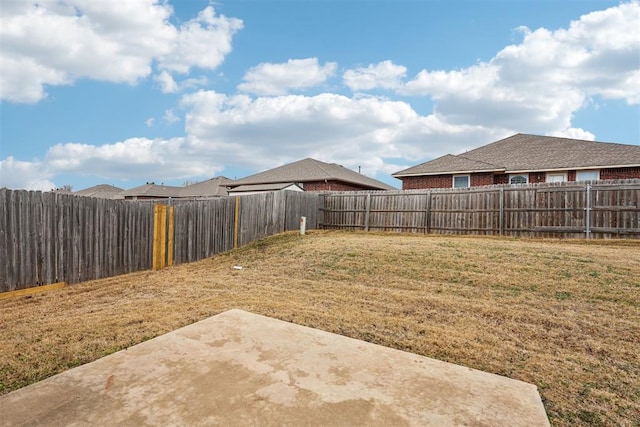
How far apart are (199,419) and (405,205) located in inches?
560

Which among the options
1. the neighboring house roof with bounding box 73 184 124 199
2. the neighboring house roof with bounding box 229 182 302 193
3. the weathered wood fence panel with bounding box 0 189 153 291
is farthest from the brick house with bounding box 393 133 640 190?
the neighboring house roof with bounding box 73 184 124 199

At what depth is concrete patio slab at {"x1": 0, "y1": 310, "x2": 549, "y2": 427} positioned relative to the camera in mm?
2021

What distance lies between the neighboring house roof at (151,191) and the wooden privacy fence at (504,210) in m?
26.7

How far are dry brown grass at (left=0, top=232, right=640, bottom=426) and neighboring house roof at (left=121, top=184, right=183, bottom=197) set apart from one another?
103 ft

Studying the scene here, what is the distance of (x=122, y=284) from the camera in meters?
7.24

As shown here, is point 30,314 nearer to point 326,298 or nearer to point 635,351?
point 326,298

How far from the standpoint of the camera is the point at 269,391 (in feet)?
7.43

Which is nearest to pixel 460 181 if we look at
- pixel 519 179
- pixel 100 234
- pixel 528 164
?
pixel 519 179

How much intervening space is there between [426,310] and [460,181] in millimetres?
16222

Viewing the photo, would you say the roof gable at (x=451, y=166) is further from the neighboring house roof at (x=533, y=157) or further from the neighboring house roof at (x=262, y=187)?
the neighboring house roof at (x=262, y=187)

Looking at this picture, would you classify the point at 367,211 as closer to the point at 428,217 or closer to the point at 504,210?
the point at 428,217

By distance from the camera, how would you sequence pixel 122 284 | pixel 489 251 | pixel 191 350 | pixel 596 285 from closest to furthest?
pixel 191 350 < pixel 596 285 < pixel 122 284 < pixel 489 251

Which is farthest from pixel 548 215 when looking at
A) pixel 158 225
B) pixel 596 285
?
pixel 158 225

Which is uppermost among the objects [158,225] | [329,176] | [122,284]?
[329,176]
